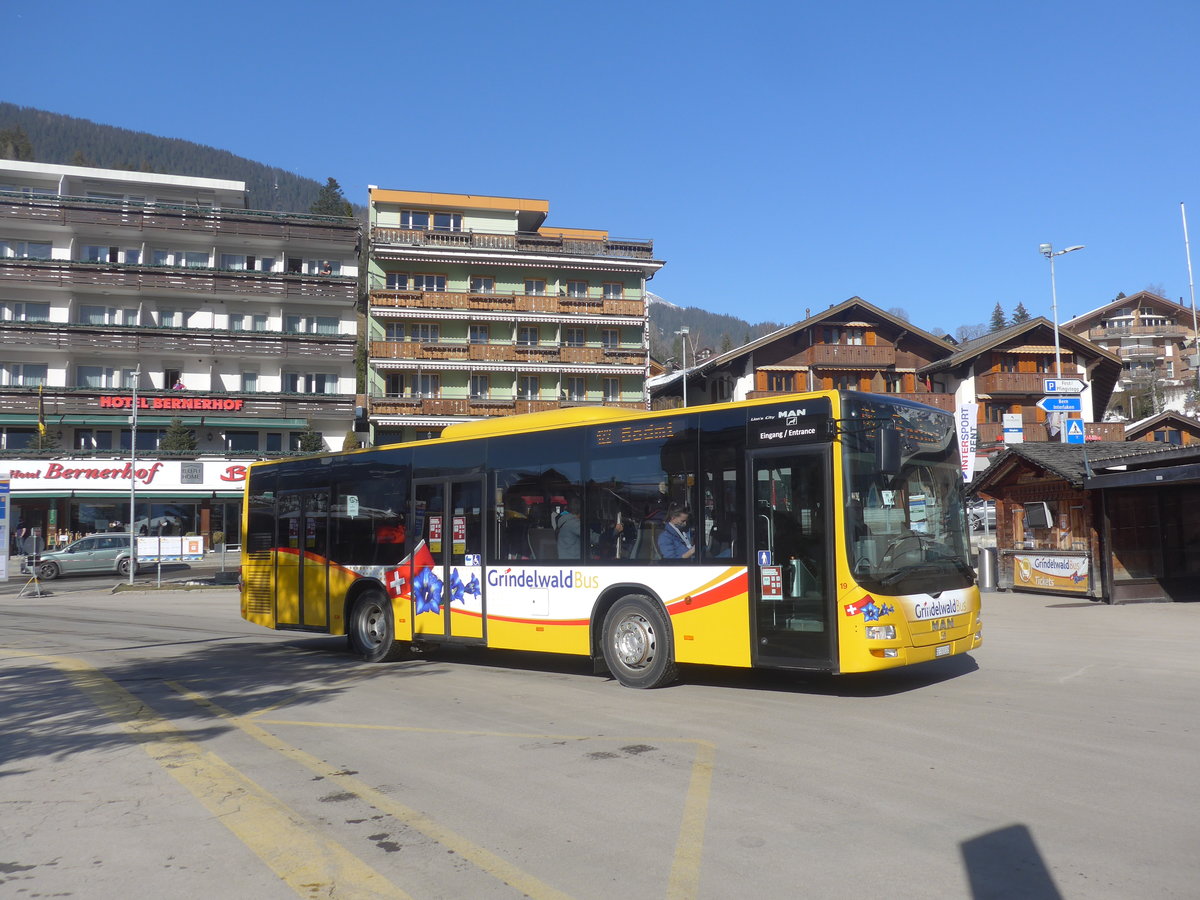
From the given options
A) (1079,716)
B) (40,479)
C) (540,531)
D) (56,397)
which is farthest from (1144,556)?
(56,397)

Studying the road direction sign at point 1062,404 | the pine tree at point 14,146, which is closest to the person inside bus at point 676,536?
the road direction sign at point 1062,404

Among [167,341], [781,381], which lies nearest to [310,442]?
[167,341]

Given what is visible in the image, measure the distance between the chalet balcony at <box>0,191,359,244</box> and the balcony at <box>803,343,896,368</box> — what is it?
28.3 meters

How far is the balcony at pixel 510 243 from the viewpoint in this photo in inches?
2239

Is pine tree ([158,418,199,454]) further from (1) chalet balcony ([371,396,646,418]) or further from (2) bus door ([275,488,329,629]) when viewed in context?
(2) bus door ([275,488,329,629])

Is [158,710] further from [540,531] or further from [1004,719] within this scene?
[1004,719]

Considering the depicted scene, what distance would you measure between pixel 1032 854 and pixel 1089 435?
5374 cm

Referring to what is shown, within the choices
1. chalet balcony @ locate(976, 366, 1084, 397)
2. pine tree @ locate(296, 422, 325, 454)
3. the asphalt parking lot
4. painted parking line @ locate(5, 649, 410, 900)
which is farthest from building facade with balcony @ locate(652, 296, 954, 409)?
painted parking line @ locate(5, 649, 410, 900)

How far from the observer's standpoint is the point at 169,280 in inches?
2136

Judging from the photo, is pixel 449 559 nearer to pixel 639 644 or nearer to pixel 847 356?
pixel 639 644

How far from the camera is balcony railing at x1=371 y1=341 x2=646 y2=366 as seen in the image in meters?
56.0

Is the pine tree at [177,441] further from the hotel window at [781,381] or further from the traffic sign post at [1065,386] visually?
the traffic sign post at [1065,386]

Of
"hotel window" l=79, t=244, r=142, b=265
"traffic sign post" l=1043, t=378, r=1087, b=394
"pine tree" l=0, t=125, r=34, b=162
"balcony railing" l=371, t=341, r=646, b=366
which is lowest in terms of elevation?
"traffic sign post" l=1043, t=378, r=1087, b=394

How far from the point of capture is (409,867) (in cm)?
504
